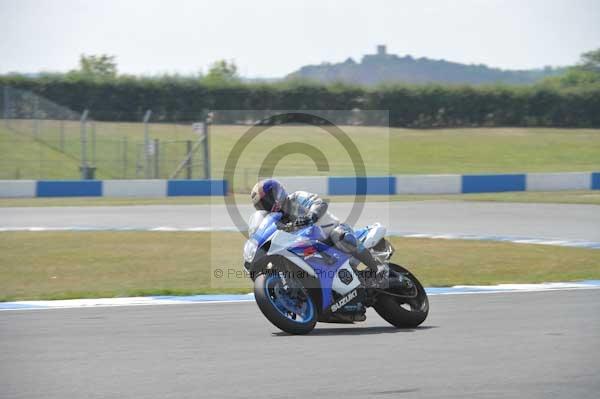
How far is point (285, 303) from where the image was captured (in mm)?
7172

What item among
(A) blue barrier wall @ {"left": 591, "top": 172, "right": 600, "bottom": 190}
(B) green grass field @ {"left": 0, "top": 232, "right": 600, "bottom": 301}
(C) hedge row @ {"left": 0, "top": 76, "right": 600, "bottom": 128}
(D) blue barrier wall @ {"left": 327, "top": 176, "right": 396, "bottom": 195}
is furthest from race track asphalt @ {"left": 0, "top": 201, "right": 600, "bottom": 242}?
(C) hedge row @ {"left": 0, "top": 76, "right": 600, "bottom": 128}

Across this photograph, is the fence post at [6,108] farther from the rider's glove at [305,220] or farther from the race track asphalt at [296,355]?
the rider's glove at [305,220]

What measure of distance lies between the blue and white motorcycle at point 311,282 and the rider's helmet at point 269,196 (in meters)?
0.07

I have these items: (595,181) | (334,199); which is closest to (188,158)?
(334,199)

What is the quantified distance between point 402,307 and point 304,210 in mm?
1200

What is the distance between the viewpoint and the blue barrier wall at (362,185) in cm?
2431

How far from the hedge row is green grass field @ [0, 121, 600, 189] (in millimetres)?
3419

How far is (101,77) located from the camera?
42312 millimetres

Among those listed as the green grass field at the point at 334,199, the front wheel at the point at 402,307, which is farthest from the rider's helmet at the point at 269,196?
the green grass field at the point at 334,199

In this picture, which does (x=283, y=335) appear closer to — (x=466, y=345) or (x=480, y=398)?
(x=466, y=345)

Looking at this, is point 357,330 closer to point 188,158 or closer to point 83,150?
Result: point 188,158

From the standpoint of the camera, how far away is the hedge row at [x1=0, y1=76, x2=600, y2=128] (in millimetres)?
41344

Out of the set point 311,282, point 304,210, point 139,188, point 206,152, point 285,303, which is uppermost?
point 304,210

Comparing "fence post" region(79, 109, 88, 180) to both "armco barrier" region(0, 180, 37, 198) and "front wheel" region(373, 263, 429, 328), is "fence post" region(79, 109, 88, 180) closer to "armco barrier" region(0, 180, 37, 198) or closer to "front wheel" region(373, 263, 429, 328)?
"armco barrier" region(0, 180, 37, 198)
